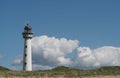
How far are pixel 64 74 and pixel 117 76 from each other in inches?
361

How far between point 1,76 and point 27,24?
30.5 meters

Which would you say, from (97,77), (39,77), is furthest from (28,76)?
(97,77)

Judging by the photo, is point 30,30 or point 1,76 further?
point 30,30

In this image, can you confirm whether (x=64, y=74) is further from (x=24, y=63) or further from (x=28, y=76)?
(x=24, y=63)

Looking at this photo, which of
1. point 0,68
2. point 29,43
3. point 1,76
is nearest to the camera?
point 1,76

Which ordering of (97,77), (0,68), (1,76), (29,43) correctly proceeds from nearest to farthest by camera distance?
(1,76) → (97,77) → (0,68) → (29,43)

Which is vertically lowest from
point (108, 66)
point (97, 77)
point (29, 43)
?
point (97, 77)

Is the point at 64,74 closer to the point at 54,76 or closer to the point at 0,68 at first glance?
the point at 54,76

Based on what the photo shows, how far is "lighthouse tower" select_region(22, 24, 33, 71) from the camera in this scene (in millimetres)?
81062

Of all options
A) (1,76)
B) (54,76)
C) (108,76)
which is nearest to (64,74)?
(54,76)

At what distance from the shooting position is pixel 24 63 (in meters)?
81.5

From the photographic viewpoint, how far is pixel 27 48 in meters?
82.5

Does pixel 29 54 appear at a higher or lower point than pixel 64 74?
higher

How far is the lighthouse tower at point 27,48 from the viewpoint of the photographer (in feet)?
266
